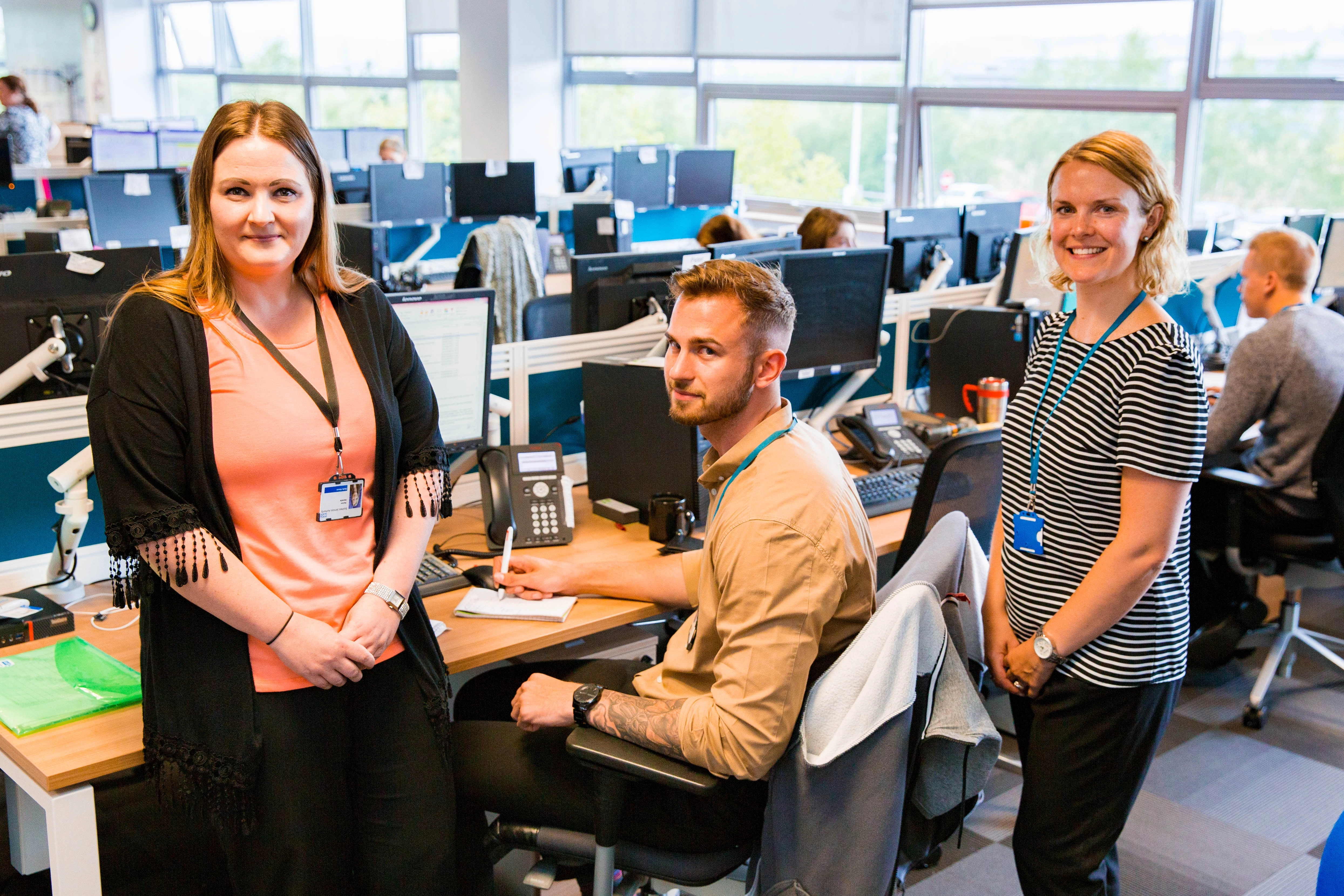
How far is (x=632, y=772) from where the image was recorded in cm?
152

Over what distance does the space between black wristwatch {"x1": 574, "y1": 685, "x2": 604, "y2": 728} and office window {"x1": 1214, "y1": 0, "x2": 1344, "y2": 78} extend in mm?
5656

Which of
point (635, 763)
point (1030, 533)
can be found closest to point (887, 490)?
point (1030, 533)

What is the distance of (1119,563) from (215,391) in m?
1.22

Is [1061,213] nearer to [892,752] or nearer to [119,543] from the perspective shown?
[892,752]

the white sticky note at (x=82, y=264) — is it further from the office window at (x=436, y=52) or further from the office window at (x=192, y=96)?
the office window at (x=192, y=96)

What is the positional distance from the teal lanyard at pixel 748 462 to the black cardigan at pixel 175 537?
0.64 meters

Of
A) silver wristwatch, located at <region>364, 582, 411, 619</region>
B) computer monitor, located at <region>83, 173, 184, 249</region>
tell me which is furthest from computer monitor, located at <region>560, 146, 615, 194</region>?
silver wristwatch, located at <region>364, 582, 411, 619</region>

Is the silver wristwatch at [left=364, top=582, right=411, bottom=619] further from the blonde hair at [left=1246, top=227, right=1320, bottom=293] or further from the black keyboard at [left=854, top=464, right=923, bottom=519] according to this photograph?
the blonde hair at [left=1246, top=227, right=1320, bottom=293]

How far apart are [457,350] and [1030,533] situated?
4.15 ft

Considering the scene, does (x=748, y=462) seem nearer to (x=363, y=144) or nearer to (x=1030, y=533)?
(x=1030, y=533)

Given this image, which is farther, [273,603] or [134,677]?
[134,677]

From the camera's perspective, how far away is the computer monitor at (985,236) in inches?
183

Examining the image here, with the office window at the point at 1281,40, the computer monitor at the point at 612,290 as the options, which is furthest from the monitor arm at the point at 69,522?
the office window at the point at 1281,40

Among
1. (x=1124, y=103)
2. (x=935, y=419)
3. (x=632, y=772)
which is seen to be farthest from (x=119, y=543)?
(x=1124, y=103)
